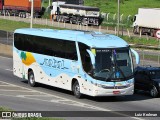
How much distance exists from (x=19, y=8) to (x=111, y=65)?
237ft

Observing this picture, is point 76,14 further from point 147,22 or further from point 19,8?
point 147,22

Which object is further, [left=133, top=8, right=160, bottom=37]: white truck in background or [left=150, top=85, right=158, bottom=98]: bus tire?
[left=133, top=8, right=160, bottom=37]: white truck in background

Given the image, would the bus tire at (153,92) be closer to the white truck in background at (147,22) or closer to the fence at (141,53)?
the fence at (141,53)

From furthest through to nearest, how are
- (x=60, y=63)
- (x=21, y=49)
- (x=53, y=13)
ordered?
(x=53, y=13), (x=21, y=49), (x=60, y=63)

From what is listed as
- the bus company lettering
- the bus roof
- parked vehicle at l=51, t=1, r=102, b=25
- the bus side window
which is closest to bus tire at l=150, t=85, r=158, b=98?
the bus roof

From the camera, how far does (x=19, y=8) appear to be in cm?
9306

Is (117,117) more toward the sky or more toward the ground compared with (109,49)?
more toward the ground

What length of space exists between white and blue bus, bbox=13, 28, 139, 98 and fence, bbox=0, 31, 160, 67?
12224 mm

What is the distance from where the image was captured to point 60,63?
984 inches

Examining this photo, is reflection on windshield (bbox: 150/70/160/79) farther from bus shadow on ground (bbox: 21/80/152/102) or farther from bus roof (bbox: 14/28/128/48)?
bus roof (bbox: 14/28/128/48)

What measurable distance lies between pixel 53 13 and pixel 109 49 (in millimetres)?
64935

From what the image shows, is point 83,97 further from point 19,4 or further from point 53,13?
point 19,4

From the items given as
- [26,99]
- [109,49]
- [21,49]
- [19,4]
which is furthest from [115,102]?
[19,4]

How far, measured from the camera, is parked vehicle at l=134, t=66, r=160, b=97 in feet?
80.8
